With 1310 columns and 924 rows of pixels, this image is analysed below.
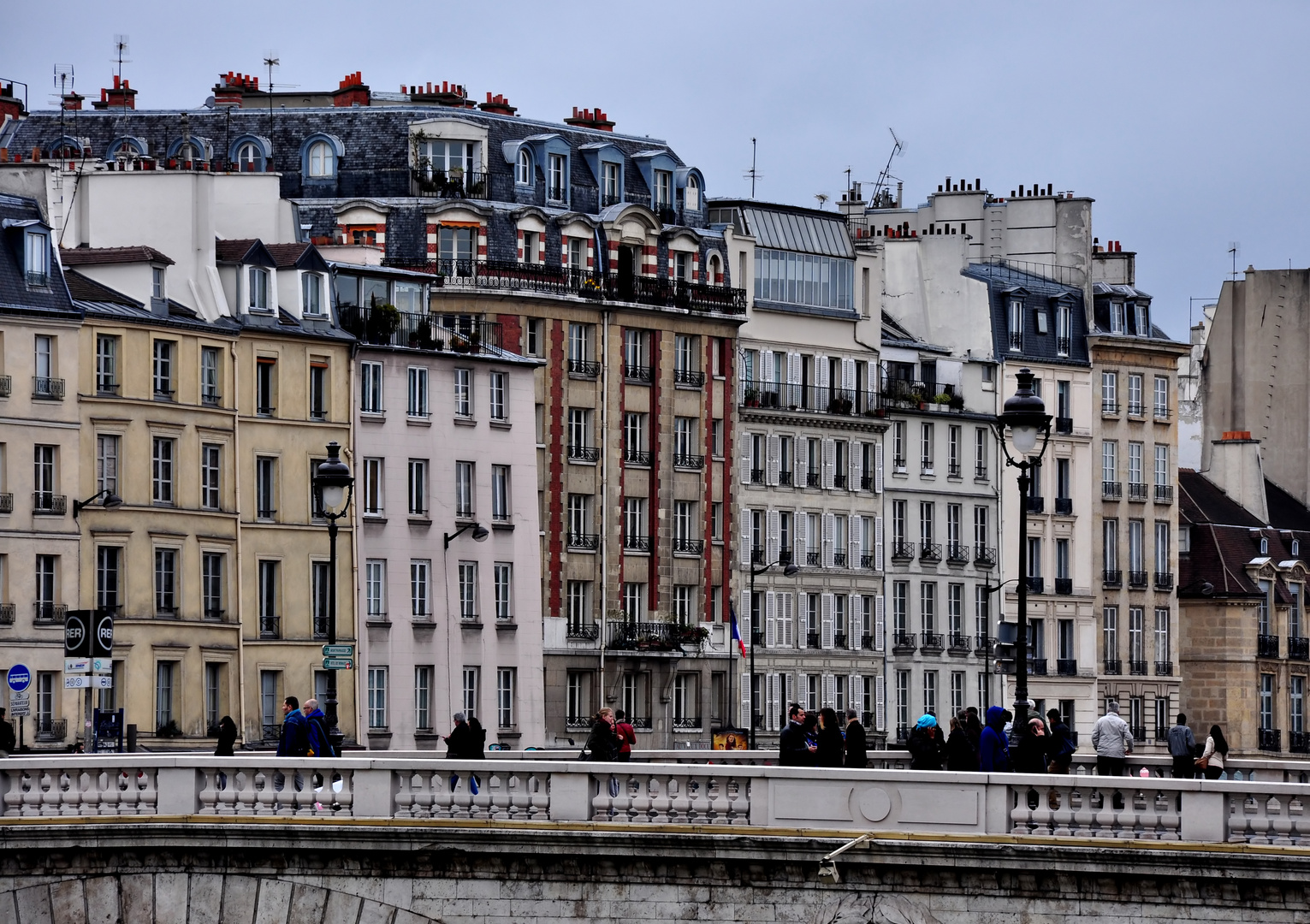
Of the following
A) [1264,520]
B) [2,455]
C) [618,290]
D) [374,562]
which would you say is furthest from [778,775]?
[1264,520]

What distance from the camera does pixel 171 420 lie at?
275ft

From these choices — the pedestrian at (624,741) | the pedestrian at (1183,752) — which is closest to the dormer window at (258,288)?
the pedestrian at (624,741)

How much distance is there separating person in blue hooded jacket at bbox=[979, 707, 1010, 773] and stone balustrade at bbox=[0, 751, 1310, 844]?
379 cm

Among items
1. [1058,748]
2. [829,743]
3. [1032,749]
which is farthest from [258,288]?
[1032,749]

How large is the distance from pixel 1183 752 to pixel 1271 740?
7397 centimetres

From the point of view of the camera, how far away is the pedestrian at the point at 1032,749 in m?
44.1

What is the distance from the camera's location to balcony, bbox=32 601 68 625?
80062 mm

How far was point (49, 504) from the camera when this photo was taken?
8069 centimetres

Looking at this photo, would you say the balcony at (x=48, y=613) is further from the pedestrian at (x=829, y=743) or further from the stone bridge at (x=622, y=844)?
the pedestrian at (x=829, y=743)

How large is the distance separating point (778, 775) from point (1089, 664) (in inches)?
3083

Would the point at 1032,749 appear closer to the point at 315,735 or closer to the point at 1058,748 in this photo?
Result: the point at 1058,748

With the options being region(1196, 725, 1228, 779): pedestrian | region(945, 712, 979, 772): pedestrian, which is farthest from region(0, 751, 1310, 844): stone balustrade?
region(1196, 725, 1228, 779): pedestrian

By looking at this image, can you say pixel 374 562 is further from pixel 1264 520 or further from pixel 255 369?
pixel 1264 520

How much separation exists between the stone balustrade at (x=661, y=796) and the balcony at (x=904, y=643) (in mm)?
68298
